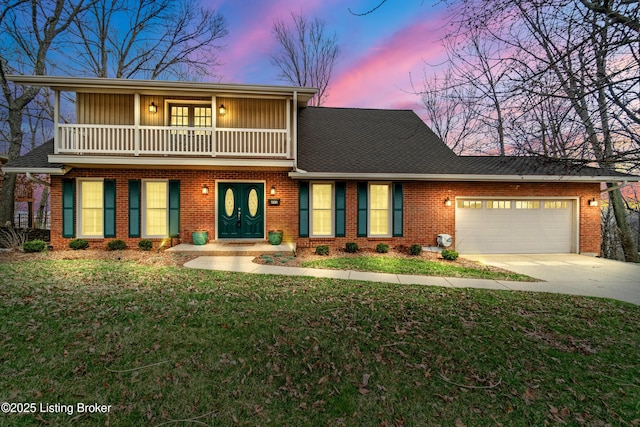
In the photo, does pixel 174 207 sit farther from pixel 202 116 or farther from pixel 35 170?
pixel 35 170

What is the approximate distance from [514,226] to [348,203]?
6144 mm

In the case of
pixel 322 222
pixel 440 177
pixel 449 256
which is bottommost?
pixel 449 256

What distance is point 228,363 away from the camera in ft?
10.4

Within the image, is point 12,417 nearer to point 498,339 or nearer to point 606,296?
point 498,339

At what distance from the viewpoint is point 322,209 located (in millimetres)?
10531

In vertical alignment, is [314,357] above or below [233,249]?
below

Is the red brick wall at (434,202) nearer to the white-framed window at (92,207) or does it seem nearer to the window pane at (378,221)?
the window pane at (378,221)

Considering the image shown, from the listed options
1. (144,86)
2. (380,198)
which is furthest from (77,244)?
(380,198)

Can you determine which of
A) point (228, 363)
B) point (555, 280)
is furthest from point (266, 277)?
point (555, 280)

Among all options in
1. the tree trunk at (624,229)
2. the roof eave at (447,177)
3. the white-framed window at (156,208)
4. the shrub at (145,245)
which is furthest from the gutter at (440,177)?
the shrub at (145,245)

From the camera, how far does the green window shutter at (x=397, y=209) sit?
1053cm

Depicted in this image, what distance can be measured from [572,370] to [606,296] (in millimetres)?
3931

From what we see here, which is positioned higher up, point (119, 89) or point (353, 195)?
point (119, 89)

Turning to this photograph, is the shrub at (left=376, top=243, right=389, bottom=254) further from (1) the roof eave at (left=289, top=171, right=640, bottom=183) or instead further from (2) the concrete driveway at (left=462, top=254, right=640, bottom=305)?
(2) the concrete driveway at (left=462, top=254, right=640, bottom=305)
